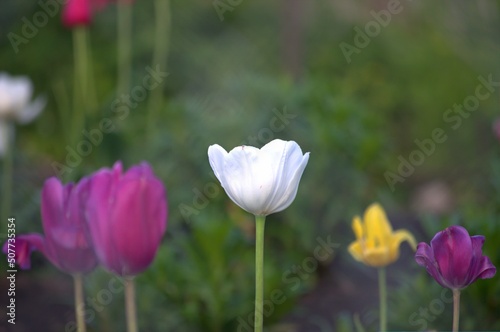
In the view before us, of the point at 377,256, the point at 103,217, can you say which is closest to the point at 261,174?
the point at 103,217

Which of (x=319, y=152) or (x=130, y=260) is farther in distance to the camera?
(x=319, y=152)

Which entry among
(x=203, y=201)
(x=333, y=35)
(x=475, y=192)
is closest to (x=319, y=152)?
(x=203, y=201)

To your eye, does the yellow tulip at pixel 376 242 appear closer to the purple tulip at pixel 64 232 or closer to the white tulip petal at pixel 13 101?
the purple tulip at pixel 64 232

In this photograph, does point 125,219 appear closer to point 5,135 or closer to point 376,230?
point 376,230

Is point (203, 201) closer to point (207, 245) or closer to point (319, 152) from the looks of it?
point (319, 152)

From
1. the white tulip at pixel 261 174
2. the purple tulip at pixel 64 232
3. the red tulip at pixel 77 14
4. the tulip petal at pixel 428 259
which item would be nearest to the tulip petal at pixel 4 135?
the red tulip at pixel 77 14
